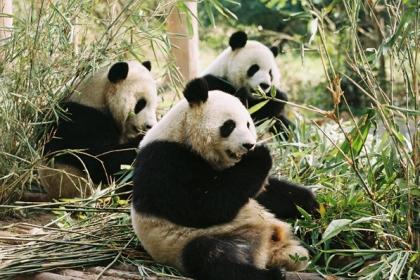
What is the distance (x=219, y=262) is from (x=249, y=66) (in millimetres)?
3388

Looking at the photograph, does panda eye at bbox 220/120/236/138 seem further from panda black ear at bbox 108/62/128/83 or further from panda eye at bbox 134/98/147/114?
panda eye at bbox 134/98/147/114

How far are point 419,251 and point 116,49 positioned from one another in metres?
3.21

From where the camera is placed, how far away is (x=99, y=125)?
629 centimetres

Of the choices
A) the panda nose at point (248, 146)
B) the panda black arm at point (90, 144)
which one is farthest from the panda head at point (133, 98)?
the panda nose at point (248, 146)

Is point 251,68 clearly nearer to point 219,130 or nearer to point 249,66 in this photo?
point 249,66

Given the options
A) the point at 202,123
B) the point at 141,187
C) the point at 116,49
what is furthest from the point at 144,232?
the point at 116,49

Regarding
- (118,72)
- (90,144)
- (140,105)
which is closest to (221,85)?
(140,105)

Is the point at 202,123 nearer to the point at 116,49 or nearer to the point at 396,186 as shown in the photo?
the point at 396,186

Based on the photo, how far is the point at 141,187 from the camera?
4152 mm

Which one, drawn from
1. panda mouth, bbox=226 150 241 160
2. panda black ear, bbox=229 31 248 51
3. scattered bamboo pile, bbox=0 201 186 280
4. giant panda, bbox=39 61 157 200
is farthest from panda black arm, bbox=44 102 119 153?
panda mouth, bbox=226 150 241 160

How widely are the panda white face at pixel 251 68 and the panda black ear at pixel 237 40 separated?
0.05 meters

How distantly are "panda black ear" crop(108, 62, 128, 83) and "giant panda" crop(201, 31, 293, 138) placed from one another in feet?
3.53

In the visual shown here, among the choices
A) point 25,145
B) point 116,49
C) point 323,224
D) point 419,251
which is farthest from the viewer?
point 116,49

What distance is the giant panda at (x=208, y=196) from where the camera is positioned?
4070mm
